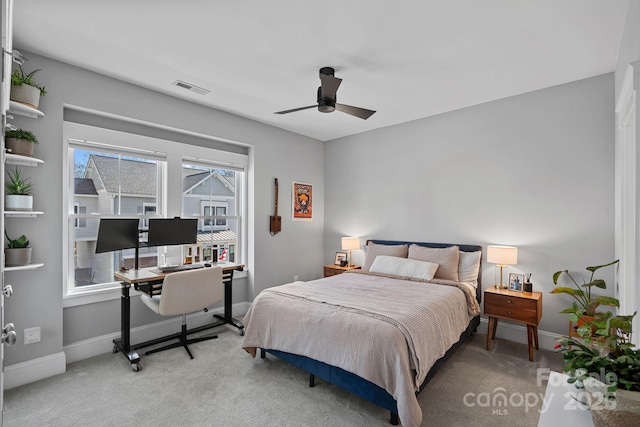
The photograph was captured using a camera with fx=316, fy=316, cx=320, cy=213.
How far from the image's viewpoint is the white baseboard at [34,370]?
252 cm

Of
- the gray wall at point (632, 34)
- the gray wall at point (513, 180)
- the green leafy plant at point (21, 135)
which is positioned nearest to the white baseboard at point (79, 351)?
the green leafy plant at point (21, 135)

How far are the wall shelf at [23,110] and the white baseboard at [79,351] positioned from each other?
2.02m

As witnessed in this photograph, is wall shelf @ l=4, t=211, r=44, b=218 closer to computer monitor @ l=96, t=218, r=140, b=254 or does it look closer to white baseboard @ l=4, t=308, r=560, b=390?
computer monitor @ l=96, t=218, r=140, b=254

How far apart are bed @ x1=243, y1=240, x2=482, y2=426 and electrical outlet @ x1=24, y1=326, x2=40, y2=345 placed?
5.64 feet

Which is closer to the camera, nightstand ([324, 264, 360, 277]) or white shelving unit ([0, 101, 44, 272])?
white shelving unit ([0, 101, 44, 272])

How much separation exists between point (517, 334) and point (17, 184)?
492 centimetres

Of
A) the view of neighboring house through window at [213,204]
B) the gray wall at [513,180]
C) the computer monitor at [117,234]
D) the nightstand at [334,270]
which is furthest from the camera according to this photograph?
the nightstand at [334,270]

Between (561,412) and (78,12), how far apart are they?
132 inches

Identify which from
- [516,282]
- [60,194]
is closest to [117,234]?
[60,194]

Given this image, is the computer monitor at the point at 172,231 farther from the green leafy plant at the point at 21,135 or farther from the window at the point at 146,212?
the green leafy plant at the point at 21,135

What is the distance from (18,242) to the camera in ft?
8.23

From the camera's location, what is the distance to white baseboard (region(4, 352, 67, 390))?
2.52 meters

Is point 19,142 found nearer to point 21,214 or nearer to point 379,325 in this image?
point 21,214

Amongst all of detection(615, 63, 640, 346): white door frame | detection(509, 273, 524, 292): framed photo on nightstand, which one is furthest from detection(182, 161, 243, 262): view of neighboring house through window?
detection(615, 63, 640, 346): white door frame
